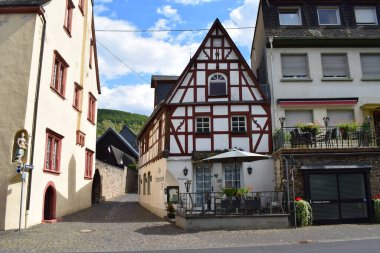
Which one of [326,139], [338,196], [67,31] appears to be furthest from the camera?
[67,31]

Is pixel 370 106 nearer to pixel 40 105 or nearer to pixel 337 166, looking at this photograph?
pixel 337 166

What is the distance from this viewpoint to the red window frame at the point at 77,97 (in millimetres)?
20781

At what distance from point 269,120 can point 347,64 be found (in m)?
5.15

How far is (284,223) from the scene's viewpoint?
1438 cm

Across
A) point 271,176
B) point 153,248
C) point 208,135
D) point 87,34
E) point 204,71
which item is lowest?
point 153,248

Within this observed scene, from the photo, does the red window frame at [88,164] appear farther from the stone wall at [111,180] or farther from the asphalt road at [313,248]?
the asphalt road at [313,248]

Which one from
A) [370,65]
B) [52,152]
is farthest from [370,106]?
[52,152]

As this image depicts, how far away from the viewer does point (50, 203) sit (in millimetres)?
17125

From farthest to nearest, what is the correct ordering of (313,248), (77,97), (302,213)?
(77,97) < (302,213) < (313,248)

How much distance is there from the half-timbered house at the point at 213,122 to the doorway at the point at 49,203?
495 centimetres

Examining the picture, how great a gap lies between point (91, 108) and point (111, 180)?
1074 centimetres

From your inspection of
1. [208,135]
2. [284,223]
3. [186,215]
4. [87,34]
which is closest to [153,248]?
[186,215]

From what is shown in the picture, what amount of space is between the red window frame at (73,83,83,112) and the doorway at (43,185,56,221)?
515 cm

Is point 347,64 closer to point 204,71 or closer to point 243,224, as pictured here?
point 204,71
